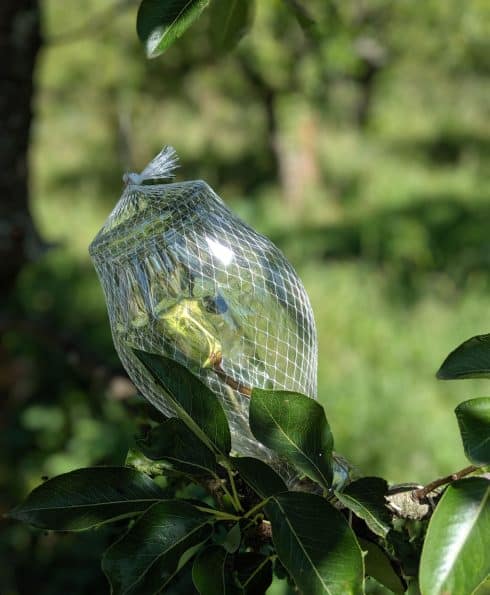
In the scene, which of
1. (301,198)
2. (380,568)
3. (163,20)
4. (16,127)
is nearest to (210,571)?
(380,568)

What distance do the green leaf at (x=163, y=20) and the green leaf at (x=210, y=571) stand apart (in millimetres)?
408

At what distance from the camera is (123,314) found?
0.68 m

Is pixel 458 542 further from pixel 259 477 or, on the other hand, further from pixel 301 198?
pixel 301 198

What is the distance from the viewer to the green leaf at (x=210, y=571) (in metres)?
0.55

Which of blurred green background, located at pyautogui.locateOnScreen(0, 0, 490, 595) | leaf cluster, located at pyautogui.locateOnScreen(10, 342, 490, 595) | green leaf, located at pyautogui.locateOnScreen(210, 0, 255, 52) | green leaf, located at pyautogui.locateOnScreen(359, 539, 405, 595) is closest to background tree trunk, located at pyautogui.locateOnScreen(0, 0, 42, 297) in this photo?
blurred green background, located at pyautogui.locateOnScreen(0, 0, 490, 595)

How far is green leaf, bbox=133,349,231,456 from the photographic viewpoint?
556 mm

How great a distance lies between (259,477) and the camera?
1.81 feet

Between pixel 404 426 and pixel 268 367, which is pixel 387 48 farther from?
pixel 268 367

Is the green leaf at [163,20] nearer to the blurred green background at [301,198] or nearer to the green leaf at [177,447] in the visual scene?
the green leaf at [177,447]

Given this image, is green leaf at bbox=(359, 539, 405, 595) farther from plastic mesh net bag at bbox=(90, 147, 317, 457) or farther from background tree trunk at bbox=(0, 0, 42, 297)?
background tree trunk at bbox=(0, 0, 42, 297)

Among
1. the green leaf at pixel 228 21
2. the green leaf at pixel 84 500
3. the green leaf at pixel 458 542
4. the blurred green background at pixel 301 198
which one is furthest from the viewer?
the blurred green background at pixel 301 198

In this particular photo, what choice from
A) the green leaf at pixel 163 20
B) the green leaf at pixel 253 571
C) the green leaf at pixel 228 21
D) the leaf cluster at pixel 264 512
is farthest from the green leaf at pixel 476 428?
the green leaf at pixel 228 21

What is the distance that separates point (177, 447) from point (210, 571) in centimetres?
10

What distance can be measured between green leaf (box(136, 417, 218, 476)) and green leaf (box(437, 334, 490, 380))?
0.63 ft
